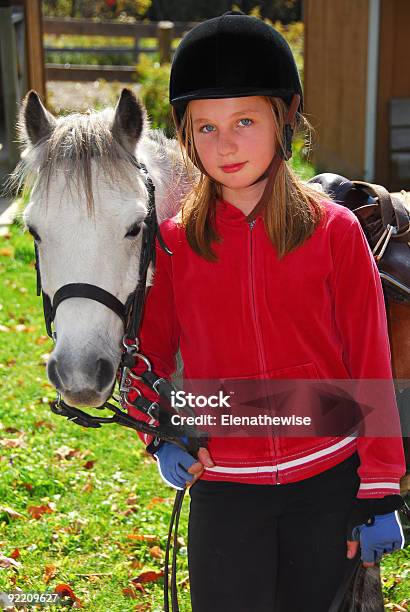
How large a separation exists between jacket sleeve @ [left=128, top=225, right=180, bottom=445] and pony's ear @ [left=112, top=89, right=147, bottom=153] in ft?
0.91

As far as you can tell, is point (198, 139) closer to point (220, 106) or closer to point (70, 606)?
point (220, 106)

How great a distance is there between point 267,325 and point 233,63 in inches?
25.4

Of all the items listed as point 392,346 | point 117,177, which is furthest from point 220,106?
point 392,346

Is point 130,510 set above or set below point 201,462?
below

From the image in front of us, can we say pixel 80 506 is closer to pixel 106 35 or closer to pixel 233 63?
pixel 233 63

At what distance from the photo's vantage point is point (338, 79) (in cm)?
1013

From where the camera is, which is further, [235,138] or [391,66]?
[391,66]

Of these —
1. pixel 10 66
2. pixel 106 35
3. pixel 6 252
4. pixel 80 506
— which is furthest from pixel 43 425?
pixel 106 35

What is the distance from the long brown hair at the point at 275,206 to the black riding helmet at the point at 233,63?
0.05 meters

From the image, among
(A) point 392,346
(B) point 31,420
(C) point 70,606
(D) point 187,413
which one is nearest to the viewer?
(D) point 187,413

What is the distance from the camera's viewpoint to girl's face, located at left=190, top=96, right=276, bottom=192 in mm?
1947

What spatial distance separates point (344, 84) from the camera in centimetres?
1000

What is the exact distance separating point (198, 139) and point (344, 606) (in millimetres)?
1331

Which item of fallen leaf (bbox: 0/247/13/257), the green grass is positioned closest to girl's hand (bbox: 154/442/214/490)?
the green grass
